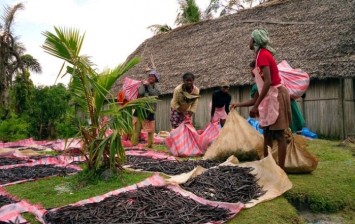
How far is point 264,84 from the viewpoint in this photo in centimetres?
496

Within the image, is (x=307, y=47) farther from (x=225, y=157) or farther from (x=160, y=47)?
(x=160, y=47)

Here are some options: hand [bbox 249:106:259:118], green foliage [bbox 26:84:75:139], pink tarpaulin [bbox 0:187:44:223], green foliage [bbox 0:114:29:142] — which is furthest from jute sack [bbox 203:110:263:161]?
green foliage [bbox 0:114:29:142]

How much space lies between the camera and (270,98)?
16.5ft

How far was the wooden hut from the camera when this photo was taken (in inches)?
450

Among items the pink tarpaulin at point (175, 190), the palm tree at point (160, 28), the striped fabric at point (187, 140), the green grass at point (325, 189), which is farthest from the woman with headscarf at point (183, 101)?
the palm tree at point (160, 28)

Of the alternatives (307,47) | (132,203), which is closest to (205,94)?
(307,47)

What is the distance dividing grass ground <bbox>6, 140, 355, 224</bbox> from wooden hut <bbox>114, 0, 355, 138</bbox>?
657cm

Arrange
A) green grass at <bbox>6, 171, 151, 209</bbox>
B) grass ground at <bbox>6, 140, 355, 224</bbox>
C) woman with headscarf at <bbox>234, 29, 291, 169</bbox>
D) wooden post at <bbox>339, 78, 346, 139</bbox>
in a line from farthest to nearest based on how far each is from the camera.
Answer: wooden post at <bbox>339, 78, 346, 139</bbox>
woman with headscarf at <bbox>234, 29, 291, 169</bbox>
green grass at <bbox>6, 171, 151, 209</bbox>
grass ground at <bbox>6, 140, 355, 224</bbox>

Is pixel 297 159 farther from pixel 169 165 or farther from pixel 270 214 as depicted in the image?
pixel 169 165

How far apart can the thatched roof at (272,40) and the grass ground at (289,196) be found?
659 cm

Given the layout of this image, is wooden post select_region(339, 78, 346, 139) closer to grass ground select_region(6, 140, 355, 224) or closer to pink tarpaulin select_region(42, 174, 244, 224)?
grass ground select_region(6, 140, 355, 224)

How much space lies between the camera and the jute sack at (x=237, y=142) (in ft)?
20.1

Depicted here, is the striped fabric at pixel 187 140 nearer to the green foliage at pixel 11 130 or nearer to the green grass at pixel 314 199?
the green grass at pixel 314 199

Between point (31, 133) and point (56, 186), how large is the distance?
8.48m
